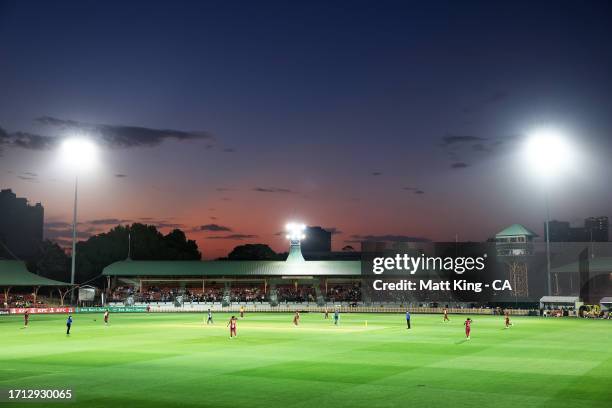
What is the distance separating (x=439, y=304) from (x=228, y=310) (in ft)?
99.5

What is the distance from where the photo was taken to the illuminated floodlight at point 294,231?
115625 mm

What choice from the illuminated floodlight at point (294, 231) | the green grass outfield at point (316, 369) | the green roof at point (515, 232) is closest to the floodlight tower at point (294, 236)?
the illuminated floodlight at point (294, 231)

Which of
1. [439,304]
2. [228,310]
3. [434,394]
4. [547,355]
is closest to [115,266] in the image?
[228,310]

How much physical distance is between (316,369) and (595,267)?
83115mm

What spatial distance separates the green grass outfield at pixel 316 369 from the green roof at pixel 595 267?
55607mm

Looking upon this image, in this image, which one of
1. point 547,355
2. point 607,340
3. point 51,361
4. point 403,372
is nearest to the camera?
point 403,372

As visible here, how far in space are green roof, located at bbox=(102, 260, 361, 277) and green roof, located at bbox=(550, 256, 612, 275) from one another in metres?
32.3

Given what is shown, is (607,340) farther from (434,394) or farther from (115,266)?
(115,266)

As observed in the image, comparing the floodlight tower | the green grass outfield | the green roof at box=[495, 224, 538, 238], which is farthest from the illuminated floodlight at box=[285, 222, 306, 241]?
the green grass outfield

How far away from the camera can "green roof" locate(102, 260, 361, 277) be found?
105 meters

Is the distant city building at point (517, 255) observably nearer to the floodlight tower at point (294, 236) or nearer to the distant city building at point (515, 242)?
the distant city building at point (515, 242)

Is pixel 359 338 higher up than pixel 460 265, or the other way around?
pixel 460 265

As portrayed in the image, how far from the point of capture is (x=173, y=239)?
193 meters

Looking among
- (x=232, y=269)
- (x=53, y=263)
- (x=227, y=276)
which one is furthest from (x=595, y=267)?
(x=53, y=263)
